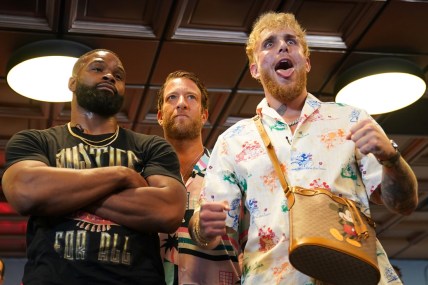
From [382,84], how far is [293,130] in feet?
10.0

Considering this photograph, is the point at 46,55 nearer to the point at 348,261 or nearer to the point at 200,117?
the point at 200,117

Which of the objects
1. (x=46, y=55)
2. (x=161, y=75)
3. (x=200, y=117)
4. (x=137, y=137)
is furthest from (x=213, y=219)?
(x=161, y=75)

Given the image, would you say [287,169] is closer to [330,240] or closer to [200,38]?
[330,240]

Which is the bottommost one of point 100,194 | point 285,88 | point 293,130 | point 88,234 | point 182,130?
point 88,234

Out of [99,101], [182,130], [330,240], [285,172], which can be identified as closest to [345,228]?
[330,240]

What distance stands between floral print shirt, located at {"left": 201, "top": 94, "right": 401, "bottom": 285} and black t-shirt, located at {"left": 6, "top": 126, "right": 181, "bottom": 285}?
0.23 m

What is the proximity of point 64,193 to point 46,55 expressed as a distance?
2.62m

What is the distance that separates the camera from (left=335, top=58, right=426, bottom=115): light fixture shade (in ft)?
15.2

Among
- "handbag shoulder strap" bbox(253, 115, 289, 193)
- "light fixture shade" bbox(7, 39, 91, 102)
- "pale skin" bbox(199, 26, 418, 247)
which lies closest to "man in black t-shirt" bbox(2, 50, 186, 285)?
"pale skin" bbox(199, 26, 418, 247)

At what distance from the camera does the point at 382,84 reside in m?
4.74

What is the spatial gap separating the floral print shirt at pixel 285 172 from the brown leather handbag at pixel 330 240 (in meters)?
0.08

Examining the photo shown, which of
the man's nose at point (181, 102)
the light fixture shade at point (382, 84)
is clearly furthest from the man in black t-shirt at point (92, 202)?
the light fixture shade at point (382, 84)

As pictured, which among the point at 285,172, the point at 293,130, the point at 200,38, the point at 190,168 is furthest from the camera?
the point at 200,38

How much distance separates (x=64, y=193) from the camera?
5.89 ft
